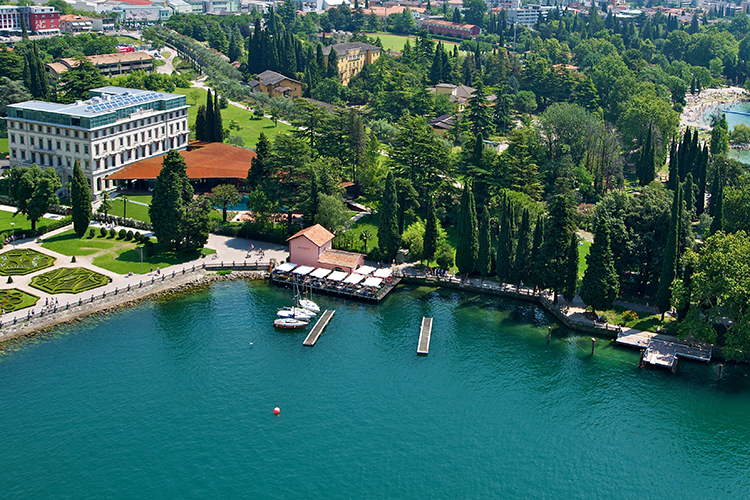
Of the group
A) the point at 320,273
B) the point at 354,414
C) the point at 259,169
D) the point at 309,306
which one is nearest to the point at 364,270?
the point at 320,273

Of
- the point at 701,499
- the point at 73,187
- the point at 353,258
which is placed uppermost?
the point at 73,187

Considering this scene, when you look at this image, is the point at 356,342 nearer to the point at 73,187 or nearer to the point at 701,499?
the point at 701,499

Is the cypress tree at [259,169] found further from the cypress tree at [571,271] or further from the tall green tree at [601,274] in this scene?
the tall green tree at [601,274]

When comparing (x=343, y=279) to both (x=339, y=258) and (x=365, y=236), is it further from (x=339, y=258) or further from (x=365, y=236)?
(x=365, y=236)

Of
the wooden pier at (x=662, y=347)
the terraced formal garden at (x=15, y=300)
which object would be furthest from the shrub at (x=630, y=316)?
the terraced formal garden at (x=15, y=300)

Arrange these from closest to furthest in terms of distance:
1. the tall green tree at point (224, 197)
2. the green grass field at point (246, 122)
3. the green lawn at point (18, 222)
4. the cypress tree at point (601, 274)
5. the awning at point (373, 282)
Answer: the cypress tree at point (601, 274)
the awning at point (373, 282)
the green lawn at point (18, 222)
the tall green tree at point (224, 197)
the green grass field at point (246, 122)

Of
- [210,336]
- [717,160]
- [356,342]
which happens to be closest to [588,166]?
[717,160]
